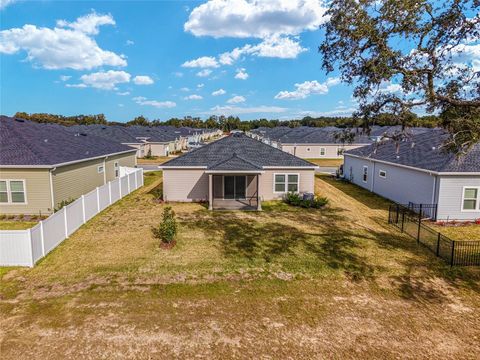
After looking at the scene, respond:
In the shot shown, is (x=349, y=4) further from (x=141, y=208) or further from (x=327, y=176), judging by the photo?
(x=327, y=176)

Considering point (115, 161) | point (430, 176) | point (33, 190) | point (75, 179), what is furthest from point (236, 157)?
point (115, 161)

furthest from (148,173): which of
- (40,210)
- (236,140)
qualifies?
(40,210)

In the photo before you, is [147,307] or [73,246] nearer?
[147,307]

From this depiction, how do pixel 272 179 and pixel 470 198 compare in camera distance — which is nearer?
pixel 470 198

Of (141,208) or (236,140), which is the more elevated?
(236,140)

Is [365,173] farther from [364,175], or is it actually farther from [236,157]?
[236,157]

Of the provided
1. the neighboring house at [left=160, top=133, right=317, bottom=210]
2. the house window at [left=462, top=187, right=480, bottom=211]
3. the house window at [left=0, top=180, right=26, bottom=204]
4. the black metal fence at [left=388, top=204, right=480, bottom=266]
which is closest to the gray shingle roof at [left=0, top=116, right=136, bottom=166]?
the house window at [left=0, top=180, right=26, bottom=204]

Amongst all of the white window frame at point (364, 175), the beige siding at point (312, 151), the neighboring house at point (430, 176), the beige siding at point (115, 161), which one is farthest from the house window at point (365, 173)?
the beige siding at point (312, 151)

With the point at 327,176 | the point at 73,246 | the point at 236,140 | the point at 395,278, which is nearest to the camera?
the point at 395,278
